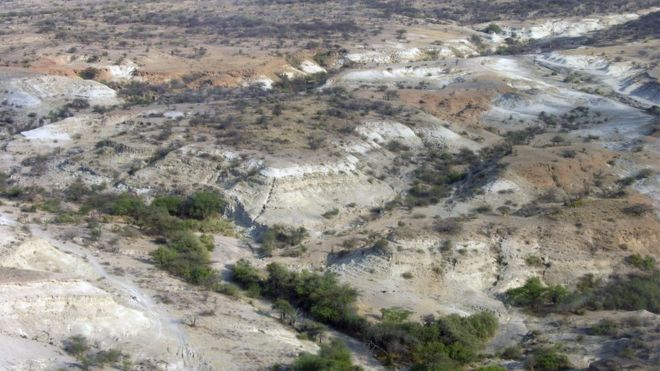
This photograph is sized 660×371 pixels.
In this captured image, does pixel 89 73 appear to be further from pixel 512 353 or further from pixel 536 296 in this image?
pixel 512 353

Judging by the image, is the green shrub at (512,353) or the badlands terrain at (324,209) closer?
the badlands terrain at (324,209)

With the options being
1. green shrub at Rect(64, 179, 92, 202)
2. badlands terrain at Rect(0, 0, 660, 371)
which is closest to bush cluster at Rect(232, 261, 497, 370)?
badlands terrain at Rect(0, 0, 660, 371)

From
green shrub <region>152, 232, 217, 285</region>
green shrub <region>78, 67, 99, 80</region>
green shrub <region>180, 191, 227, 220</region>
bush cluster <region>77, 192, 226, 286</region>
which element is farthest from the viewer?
green shrub <region>78, 67, 99, 80</region>

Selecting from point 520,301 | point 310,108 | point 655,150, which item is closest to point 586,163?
point 655,150

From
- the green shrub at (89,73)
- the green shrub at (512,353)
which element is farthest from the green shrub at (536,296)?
the green shrub at (89,73)

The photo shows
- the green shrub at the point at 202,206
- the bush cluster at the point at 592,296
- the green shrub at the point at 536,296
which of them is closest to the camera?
the bush cluster at the point at 592,296

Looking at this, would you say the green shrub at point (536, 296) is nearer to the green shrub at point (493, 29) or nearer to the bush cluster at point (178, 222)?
the bush cluster at point (178, 222)

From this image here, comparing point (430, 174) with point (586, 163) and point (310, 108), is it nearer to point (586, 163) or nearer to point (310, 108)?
point (586, 163)

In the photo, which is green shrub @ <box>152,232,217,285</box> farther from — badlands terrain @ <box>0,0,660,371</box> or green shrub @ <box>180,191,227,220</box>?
green shrub @ <box>180,191,227,220</box>

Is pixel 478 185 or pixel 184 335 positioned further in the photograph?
pixel 478 185
